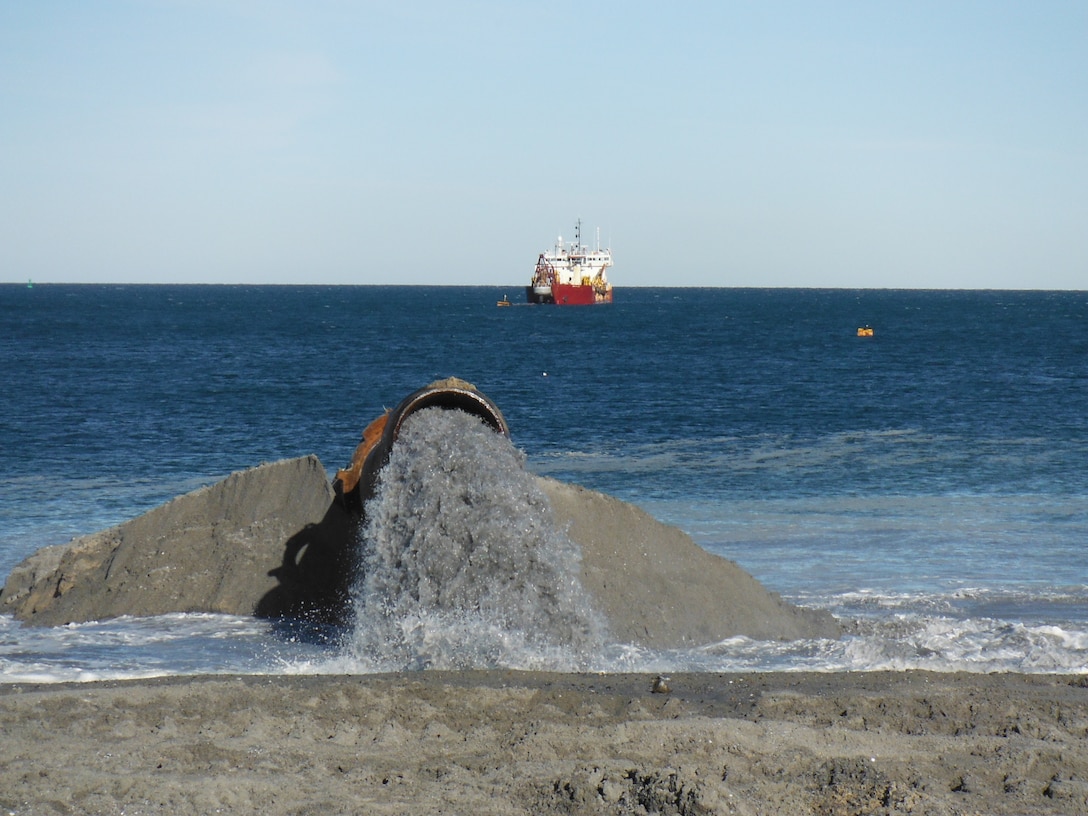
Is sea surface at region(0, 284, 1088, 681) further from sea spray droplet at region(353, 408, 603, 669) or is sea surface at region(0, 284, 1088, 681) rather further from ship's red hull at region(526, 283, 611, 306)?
ship's red hull at region(526, 283, 611, 306)

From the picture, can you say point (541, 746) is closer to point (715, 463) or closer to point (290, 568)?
point (290, 568)

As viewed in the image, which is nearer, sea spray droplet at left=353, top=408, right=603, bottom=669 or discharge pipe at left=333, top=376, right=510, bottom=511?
sea spray droplet at left=353, top=408, right=603, bottom=669

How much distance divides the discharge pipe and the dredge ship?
94.4 m

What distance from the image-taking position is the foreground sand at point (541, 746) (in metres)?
5.60

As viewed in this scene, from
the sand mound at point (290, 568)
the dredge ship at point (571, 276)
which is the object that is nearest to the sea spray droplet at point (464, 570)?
the sand mound at point (290, 568)

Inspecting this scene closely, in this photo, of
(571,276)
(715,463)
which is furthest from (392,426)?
(571,276)

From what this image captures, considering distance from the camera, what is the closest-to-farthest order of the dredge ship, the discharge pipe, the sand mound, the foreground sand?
the foreground sand → the discharge pipe → the sand mound → the dredge ship

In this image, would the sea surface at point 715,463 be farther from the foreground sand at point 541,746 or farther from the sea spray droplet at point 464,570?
the foreground sand at point 541,746

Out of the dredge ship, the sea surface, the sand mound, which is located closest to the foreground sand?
the sea surface

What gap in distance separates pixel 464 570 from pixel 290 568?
9.59ft

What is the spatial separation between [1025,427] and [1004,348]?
3798 cm

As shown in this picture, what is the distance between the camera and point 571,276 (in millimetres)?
108188

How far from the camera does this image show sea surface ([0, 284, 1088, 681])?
32.9 feet

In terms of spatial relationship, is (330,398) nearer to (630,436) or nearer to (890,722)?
(630,436)
